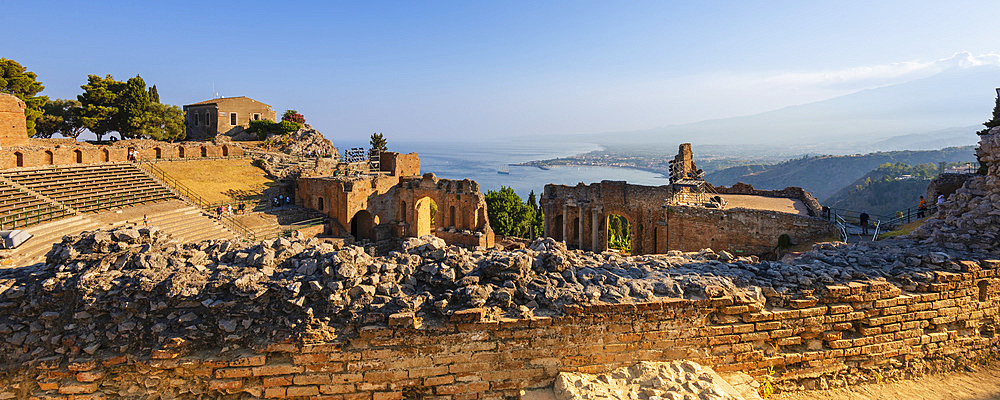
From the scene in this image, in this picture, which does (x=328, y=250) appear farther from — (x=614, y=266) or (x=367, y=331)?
(x=614, y=266)

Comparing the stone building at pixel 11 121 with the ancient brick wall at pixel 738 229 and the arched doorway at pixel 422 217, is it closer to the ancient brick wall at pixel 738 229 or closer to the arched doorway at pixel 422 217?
the arched doorway at pixel 422 217

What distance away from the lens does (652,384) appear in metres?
5.06

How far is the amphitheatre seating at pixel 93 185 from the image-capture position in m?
21.4

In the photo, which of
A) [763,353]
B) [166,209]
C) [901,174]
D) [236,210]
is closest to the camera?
[763,353]

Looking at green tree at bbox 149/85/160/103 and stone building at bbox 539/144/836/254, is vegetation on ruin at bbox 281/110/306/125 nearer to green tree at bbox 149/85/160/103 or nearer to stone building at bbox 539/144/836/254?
green tree at bbox 149/85/160/103

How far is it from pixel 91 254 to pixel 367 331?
11.7ft

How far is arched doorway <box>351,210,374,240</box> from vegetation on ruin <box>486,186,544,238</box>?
498 inches

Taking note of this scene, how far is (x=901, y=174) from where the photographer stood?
228 ft

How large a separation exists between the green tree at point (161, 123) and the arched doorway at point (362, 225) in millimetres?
25366

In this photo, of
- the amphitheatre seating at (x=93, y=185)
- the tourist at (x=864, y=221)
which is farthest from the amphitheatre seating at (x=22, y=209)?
the tourist at (x=864, y=221)

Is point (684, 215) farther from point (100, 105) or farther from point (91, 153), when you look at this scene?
point (100, 105)

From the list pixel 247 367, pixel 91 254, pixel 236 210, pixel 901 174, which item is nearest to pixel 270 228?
pixel 236 210

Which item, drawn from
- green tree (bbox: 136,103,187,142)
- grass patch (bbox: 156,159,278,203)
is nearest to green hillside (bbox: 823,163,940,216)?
grass patch (bbox: 156,159,278,203)

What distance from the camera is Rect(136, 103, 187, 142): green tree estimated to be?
40.8 m
